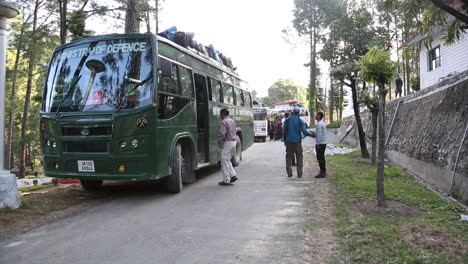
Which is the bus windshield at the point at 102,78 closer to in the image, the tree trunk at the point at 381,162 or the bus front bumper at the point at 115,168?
the bus front bumper at the point at 115,168

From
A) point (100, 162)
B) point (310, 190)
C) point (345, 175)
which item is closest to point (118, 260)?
point (100, 162)

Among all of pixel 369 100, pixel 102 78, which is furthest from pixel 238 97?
pixel 102 78

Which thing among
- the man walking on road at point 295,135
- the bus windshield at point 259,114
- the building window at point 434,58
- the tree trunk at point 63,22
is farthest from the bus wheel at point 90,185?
the bus windshield at point 259,114

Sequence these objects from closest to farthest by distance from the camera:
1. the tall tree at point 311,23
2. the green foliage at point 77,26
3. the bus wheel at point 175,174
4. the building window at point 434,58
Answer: the bus wheel at point 175,174
the green foliage at point 77,26
the building window at point 434,58
the tall tree at point 311,23

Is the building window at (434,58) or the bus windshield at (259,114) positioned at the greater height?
the building window at (434,58)

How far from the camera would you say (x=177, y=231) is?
6.05 metres

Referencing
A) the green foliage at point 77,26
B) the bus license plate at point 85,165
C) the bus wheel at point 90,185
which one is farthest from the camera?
the green foliage at point 77,26

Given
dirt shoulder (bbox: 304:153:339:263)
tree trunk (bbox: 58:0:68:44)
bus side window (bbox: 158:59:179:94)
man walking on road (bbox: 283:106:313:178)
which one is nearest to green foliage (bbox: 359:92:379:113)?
man walking on road (bbox: 283:106:313:178)

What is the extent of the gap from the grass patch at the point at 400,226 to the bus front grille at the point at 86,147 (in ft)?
13.8

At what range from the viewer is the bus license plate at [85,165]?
7.74m

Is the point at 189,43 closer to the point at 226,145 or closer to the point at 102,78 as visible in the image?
the point at 226,145

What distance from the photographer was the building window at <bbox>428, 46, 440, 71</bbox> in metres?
22.8

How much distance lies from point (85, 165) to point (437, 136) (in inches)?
297

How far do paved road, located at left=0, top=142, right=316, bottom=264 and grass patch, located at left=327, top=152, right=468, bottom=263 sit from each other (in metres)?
0.71
